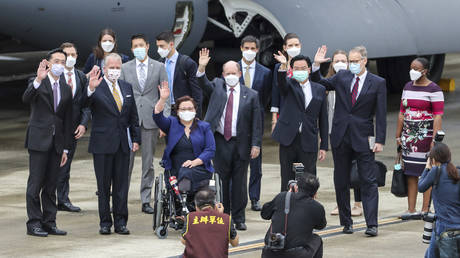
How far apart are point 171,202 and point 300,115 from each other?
1.73 metres

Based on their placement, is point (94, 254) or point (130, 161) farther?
point (130, 161)

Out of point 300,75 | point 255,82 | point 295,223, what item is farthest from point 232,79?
point 295,223

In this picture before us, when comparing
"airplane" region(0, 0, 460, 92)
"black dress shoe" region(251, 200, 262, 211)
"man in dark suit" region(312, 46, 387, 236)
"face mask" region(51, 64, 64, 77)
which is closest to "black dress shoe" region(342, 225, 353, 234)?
"man in dark suit" region(312, 46, 387, 236)

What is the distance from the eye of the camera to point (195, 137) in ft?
33.8

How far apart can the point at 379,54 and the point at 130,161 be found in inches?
328

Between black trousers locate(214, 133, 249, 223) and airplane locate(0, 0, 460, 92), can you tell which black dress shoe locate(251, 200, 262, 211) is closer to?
black trousers locate(214, 133, 249, 223)

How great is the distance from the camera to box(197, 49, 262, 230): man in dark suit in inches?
422

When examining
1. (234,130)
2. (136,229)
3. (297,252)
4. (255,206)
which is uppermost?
(234,130)

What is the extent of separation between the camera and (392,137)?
1727cm

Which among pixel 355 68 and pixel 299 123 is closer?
pixel 355 68

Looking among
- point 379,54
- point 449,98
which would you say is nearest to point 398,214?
point 379,54

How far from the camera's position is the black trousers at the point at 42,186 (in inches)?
410

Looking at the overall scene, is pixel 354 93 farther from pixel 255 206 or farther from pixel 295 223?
pixel 295 223

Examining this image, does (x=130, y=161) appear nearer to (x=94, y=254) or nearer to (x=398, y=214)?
(x=94, y=254)
